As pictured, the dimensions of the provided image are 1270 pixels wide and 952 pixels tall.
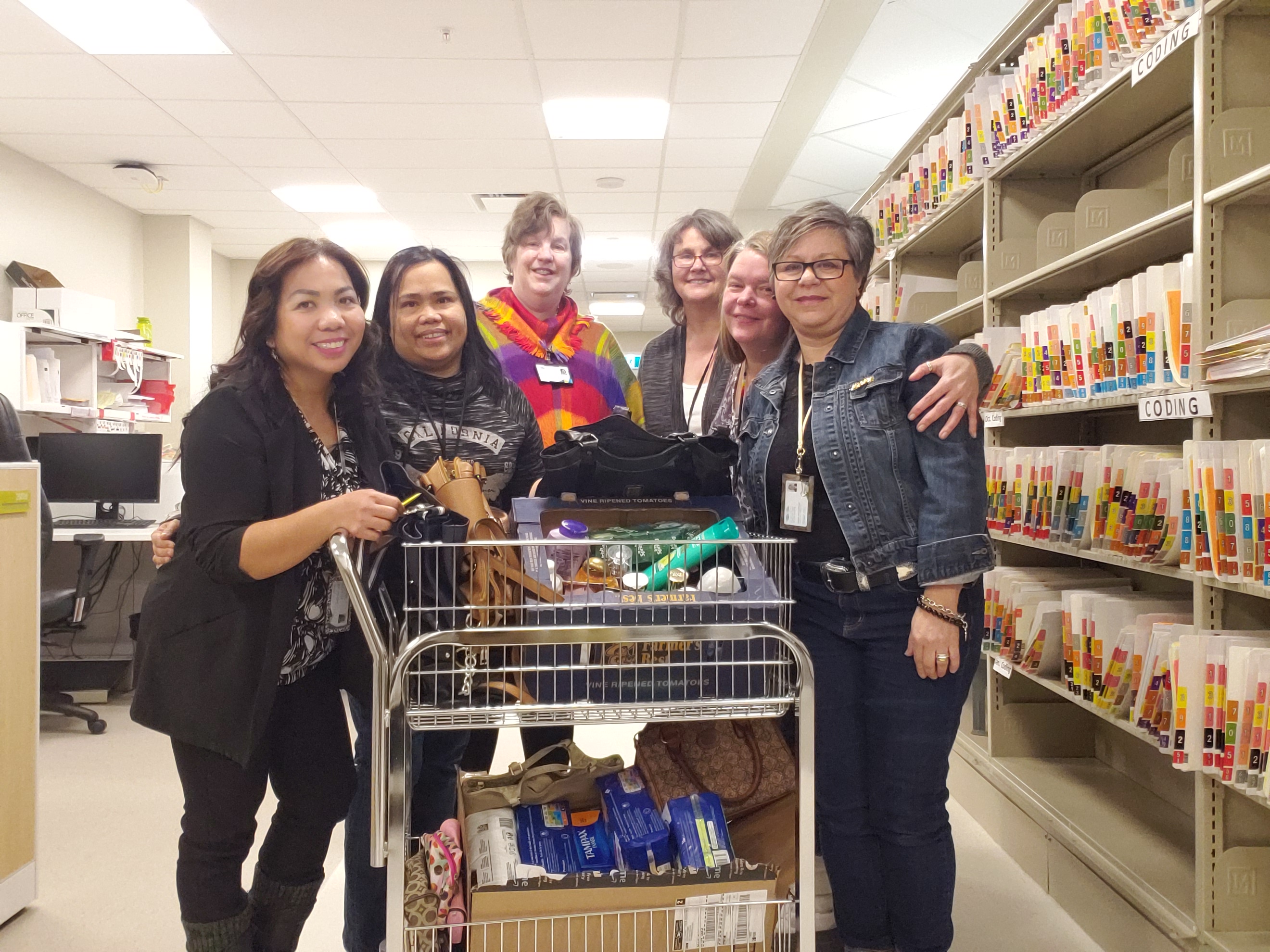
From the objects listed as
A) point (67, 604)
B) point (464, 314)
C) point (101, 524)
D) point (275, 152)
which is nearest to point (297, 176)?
point (275, 152)

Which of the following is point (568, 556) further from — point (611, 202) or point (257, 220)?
point (257, 220)

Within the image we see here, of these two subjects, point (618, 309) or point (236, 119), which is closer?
point (236, 119)

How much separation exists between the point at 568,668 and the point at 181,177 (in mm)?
6457

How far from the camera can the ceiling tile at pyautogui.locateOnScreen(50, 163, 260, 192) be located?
20.1 feet

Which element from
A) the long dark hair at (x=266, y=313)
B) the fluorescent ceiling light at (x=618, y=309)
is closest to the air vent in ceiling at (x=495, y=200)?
the fluorescent ceiling light at (x=618, y=309)

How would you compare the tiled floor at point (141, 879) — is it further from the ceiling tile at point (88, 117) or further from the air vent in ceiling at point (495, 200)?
the air vent in ceiling at point (495, 200)

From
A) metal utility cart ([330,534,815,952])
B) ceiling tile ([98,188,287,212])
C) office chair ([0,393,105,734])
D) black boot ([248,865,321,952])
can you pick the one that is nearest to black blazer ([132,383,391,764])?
metal utility cart ([330,534,815,952])

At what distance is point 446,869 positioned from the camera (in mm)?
1425

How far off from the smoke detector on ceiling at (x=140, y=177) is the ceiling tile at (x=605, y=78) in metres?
3.08

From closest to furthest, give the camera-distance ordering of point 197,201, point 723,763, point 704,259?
1. point 723,763
2. point 704,259
3. point 197,201

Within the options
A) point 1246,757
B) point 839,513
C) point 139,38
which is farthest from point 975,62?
point 139,38

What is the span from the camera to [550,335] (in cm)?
241

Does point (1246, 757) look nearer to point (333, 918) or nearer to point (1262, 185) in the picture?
point (1262, 185)

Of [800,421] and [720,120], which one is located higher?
[720,120]
